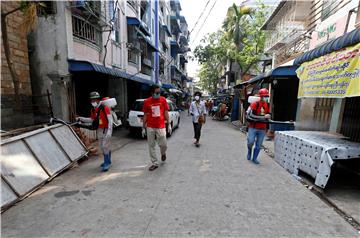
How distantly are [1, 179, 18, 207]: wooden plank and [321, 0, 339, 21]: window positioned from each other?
10684 mm

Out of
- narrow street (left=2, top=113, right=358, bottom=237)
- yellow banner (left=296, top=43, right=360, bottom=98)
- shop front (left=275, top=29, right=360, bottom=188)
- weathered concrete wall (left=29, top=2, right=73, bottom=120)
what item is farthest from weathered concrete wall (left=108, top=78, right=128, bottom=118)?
yellow banner (left=296, top=43, right=360, bottom=98)

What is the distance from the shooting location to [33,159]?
12.7 feet

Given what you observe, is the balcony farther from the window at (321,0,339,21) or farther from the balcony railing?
the balcony railing

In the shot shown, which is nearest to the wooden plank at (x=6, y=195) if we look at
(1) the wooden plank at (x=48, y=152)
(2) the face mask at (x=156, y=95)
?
(1) the wooden plank at (x=48, y=152)

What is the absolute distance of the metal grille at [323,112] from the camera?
705 cm

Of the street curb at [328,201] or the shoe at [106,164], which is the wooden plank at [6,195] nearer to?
the shoe at [106,164]

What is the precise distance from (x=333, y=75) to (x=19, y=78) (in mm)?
7985

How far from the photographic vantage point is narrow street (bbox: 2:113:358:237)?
102 inches

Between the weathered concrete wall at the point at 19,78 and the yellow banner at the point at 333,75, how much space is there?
786cm

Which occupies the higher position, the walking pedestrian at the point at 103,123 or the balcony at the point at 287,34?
the balcony at the point at 287,34

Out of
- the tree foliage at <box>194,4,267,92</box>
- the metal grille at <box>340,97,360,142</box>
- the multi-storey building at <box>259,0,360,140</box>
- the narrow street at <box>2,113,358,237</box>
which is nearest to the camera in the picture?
the narrow street at <box>2,113,358,237</box>

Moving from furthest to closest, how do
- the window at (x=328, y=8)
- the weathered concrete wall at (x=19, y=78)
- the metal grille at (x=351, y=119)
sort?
the window at (x=328, y=8), the weathered concrete wall at (x=19, y=78), the metal grille at (x=351, y=119)

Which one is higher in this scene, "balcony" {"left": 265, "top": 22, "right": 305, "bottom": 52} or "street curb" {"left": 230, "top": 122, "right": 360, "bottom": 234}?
"balcony" {"left": 265, "top": 22, "right": 305, "bottom": 52}

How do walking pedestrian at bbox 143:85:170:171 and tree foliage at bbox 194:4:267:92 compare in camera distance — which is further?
tree foliage at bbox 194:4:267:92
